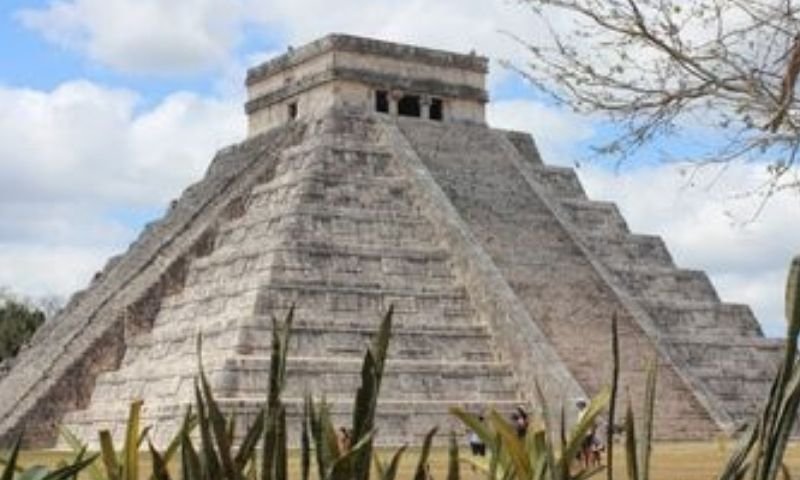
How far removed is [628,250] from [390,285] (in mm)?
6518

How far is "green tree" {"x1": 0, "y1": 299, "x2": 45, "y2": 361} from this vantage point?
4844 cm

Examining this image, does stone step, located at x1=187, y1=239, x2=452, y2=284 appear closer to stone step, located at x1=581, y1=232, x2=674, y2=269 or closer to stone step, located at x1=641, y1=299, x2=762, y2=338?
stone step, located at x1=581, y1=232, x2=674, y2=269

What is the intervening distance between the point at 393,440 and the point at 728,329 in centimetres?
859

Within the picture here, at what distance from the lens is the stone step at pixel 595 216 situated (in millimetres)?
30578

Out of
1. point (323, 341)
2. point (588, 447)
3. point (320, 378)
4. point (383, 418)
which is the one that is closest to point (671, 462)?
point (588, 447)

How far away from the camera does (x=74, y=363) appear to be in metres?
26.5

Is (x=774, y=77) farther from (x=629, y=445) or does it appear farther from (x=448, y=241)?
(x=448, y=241)

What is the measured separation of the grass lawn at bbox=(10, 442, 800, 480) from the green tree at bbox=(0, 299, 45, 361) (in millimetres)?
25455

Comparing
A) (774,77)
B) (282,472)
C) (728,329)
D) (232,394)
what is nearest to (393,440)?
(232,394)

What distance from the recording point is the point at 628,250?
30.2m

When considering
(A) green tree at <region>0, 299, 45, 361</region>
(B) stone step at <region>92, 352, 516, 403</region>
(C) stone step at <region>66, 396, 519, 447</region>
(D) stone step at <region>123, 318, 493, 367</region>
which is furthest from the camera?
(A) green tree at <region>0, 299, 45, 361</region>

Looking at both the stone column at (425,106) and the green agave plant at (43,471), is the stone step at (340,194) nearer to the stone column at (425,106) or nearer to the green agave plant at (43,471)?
the stone column at (425,106)

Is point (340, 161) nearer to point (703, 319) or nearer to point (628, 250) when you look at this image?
point (628, 250)

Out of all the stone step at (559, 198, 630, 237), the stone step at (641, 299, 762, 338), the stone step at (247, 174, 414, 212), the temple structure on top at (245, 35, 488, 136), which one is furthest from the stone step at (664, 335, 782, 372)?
the temple structure on top at (245, 35, 488, 136)
